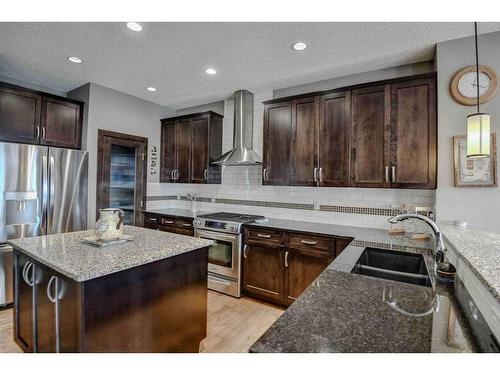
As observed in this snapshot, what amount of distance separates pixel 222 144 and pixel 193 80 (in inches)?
42.9

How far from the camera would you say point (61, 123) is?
339 cm

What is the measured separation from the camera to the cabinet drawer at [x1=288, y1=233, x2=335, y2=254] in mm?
2643

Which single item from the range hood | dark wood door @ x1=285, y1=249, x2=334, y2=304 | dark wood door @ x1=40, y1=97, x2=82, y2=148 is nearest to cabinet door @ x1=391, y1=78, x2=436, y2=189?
dark wood door @ x1=285, y1=249, x2=334, y2=304

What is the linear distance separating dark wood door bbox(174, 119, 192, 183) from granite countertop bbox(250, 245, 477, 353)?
3.27 metres

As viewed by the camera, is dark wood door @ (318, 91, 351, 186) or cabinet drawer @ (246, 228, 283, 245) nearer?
dark wood door @ (318, 91, 351, 186)

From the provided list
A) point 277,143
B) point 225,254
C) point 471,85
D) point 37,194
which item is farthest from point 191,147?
point 471,85

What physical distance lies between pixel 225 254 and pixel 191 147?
1.79 meters

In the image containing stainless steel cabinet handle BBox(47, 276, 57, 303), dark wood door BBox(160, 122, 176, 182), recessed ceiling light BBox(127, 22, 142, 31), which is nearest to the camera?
stainless steel cabinet handle BBox(47, 276, 57, 303)

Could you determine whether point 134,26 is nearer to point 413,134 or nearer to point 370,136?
point 370,136

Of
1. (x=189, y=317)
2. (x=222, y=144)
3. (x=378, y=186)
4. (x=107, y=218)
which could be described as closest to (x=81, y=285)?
(x=107, y=218)

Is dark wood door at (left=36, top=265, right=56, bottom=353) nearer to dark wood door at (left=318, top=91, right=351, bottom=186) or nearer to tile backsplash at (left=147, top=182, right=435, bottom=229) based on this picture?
dark wood door at (left=318, top=91, right=351, bottom=186)

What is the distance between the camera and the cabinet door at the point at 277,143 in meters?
3.19

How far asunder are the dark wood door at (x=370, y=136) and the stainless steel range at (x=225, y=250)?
143 centimetres
